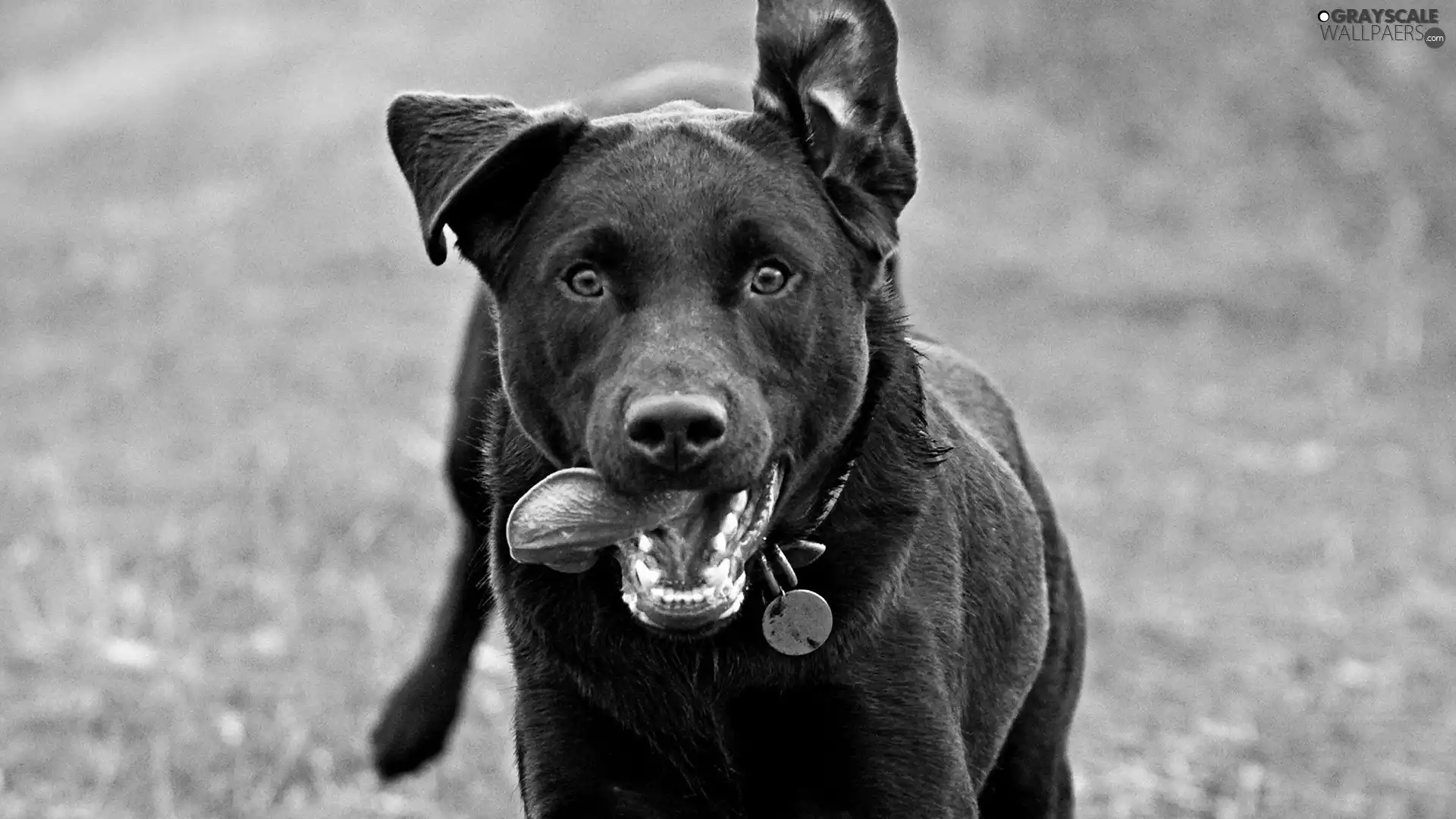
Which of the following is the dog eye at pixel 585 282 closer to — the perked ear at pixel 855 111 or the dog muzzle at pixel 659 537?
the dog muzzle at pixel 659 537

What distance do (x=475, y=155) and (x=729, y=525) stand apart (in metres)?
0.82

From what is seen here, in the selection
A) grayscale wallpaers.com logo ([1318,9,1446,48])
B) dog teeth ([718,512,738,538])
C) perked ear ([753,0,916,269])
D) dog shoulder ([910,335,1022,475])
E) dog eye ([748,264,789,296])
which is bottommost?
grayscale wallpaers.com logo ([1318,9,1446,48])

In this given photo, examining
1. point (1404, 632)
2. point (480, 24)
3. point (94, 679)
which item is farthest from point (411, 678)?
point (480, 24)

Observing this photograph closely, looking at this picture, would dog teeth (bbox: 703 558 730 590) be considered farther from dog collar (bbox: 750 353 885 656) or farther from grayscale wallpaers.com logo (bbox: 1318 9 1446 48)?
grayscale wallpaers.com logo (bbox: 1318 9 1446 48)

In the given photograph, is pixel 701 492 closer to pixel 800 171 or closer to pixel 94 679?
pixel 800 171

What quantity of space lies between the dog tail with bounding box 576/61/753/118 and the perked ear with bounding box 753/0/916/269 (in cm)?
181

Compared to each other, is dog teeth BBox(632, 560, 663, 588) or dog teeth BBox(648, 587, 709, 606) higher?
dog teeth BBox(648, 587, 709, 606)

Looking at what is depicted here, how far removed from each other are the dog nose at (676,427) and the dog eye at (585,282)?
368 millimetres

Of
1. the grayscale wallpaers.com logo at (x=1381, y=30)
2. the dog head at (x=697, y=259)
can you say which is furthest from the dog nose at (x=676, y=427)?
the grayscale wallpaers.com logo at (x=1381, y=30)

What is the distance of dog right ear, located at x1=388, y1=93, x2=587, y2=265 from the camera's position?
3.62 metres

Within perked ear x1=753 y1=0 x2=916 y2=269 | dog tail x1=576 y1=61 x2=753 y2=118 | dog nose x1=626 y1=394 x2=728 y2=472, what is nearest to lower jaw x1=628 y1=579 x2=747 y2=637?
dog nose x1=626 y1=394 x2=728 y2=472

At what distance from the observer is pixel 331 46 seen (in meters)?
17.5

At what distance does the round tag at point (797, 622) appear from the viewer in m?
3.55

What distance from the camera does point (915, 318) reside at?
1235 cm
